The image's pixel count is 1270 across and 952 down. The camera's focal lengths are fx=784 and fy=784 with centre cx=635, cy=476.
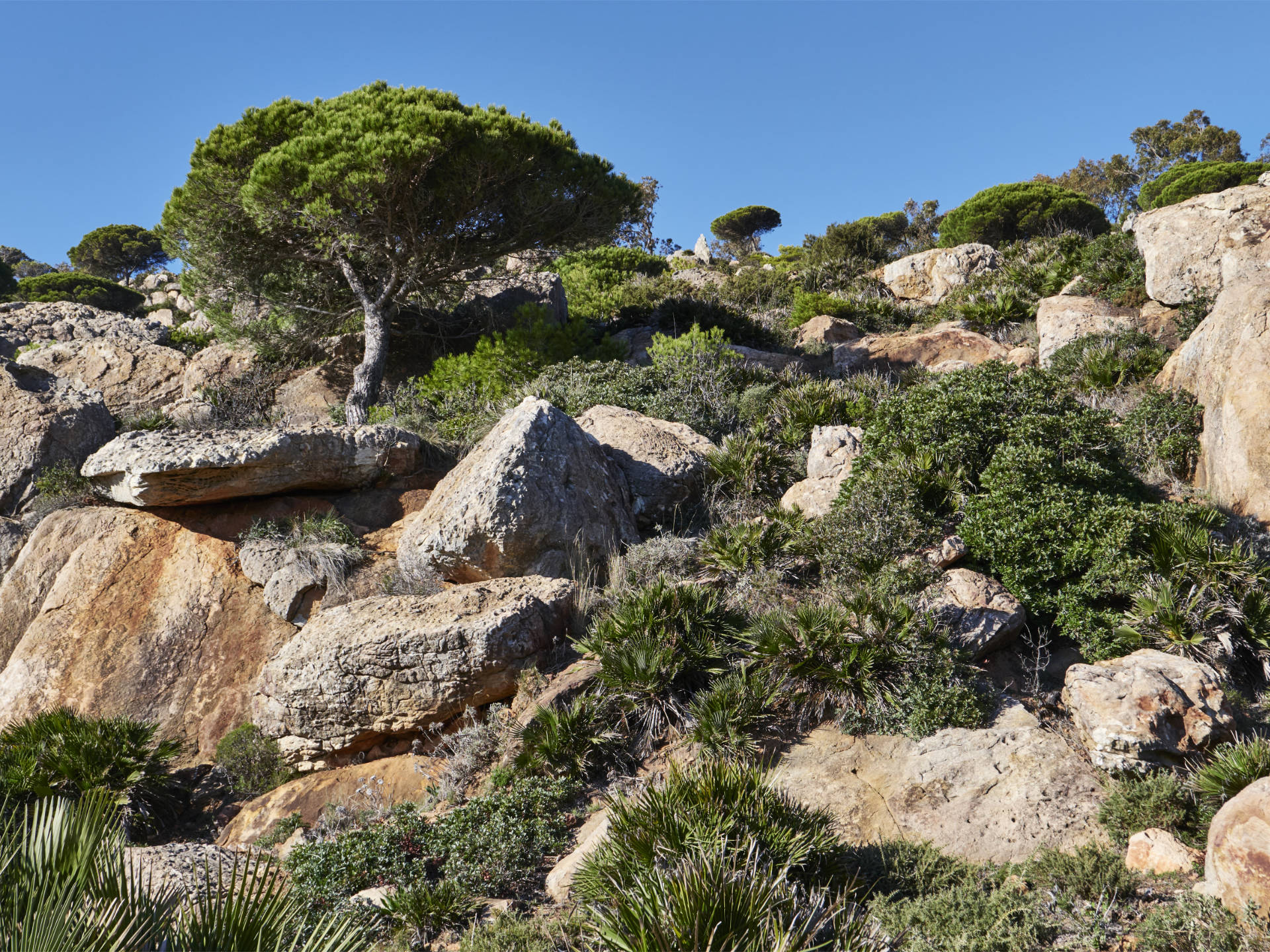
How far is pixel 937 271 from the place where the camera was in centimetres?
2306

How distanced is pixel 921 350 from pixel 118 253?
4727 centimetres

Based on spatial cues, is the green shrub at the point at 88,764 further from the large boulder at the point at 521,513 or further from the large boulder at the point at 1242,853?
the large boulder at the point at 1242,853

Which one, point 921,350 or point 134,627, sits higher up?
point 921,350

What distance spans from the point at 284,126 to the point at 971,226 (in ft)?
76.5

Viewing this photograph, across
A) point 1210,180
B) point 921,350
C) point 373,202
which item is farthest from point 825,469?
point 1210,180

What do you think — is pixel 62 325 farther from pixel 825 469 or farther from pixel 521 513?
pixel 825 469

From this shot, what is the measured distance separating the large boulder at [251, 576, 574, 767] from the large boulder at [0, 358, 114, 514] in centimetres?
688

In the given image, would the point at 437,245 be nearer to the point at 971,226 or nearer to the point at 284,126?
the point at 284,126

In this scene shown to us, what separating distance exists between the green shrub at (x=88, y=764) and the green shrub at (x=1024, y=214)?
2910 centimetres

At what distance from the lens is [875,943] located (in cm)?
434

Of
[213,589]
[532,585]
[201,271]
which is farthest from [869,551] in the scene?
[201,271]

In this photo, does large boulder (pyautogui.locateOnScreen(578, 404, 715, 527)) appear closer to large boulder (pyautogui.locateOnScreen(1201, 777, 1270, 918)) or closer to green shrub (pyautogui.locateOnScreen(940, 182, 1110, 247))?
large boulder (pyautogui.locateOnScreen(1201, 777, 1270, 918))

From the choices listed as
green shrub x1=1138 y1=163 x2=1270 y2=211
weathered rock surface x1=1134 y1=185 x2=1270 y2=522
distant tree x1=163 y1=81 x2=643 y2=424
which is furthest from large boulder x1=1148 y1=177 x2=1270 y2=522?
green shrub x1=1138 y1=163 x2=1270 y2=211

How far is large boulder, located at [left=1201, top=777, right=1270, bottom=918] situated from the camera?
4230mm
